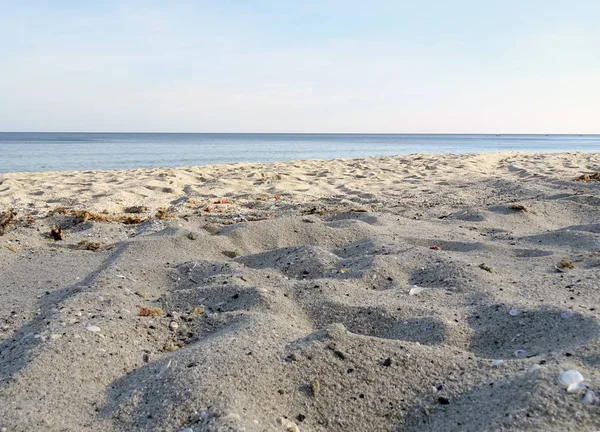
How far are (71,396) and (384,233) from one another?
3.19 metres

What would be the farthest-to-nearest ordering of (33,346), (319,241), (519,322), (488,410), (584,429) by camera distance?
(319,241) → (519,322) → (33,346) → (488,410) → (584,429)

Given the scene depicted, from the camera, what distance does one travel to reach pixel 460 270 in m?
3.54

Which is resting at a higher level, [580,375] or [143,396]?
[580,375]

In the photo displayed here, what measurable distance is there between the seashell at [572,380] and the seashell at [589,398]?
37mm

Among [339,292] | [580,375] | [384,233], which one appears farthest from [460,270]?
[580,375]

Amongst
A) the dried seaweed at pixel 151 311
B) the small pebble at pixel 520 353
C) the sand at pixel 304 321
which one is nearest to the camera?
the sand at pixel 304 321

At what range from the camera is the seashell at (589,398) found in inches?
69.8

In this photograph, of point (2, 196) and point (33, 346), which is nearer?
point (33, 346)

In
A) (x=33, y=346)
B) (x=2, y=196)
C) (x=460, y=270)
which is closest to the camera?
(x=33, y=346)

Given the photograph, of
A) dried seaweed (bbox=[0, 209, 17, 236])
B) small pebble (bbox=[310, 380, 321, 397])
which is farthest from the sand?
dried seaweed (bbox=[0, 209, 17, 236])

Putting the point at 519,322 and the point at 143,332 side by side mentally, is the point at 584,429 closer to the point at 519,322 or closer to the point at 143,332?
the point at 519,322

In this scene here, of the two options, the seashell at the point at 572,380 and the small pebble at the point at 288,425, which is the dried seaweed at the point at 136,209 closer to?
the small pebble at the point at 288,425

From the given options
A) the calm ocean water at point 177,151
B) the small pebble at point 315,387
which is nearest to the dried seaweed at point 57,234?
the small pebble at point 315,387

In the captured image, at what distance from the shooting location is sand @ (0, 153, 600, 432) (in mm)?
1953
